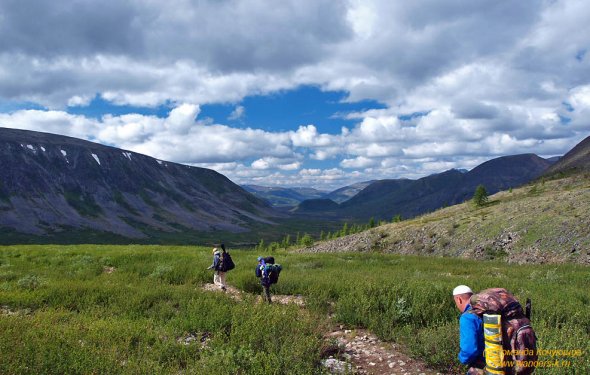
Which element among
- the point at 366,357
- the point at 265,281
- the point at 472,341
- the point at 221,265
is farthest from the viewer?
the point at 221,265

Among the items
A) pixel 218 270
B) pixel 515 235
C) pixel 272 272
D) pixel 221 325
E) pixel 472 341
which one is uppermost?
pixel 472 341

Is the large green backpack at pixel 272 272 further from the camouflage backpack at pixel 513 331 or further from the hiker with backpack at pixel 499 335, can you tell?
the camouflage backpack at pixel 513 331

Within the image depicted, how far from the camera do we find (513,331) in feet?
14.6

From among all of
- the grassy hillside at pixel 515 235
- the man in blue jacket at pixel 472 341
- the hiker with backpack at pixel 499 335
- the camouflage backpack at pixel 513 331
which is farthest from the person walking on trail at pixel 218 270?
the grassy hillside at pixel 515 235

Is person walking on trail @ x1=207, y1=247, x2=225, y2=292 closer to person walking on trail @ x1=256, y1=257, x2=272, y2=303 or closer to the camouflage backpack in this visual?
person walking on trail @ x1=256, y1=257, x2=272, y2=303

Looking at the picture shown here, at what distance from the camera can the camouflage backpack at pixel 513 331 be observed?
432 centimetres

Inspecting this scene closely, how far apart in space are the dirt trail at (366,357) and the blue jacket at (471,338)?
93.0 inches

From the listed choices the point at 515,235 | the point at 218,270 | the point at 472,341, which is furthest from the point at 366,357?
the point at 515,235

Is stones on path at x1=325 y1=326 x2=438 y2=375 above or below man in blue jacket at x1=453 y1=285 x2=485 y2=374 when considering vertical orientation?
below

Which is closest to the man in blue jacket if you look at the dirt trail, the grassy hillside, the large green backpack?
the dirt trail

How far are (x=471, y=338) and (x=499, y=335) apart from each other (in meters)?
0.39

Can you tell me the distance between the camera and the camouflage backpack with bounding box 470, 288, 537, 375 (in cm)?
432

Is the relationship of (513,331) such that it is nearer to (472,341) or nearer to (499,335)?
(499,335)

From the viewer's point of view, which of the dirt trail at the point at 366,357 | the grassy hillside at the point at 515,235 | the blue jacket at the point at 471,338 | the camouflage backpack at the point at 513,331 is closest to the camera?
the camouflage backpack at the point at 513,331
